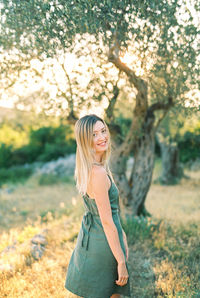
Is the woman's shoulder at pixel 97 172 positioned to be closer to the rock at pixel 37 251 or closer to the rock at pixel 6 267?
the rock at pixel 6 267

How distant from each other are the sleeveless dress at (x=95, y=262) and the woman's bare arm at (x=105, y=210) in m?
0.15

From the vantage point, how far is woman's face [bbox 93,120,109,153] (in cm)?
291

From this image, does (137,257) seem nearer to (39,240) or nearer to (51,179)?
(39,240)

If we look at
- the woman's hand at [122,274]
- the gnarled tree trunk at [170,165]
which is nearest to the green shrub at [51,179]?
the gnarled tree trunk at [170,165]

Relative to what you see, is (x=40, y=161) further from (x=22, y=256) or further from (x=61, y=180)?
(x=22, y=256)

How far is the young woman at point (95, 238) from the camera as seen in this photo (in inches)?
107

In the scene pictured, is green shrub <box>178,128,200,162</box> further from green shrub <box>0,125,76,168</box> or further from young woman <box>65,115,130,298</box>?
young woman <box>65,115,130,298</box>

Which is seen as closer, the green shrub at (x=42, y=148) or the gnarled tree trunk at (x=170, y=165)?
the gnarled tree trunk at (x=170, y=165)

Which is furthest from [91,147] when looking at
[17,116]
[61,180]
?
[61,180]

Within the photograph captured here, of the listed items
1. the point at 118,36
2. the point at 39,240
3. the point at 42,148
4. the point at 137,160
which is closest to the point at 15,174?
the point at 42,148

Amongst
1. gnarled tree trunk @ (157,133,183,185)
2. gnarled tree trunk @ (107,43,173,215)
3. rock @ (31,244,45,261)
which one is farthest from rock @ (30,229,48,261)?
gnarled tree trunk @ (157,133,183,185)

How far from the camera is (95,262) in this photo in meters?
2.83

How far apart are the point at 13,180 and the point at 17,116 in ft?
18.2

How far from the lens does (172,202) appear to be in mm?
10438
